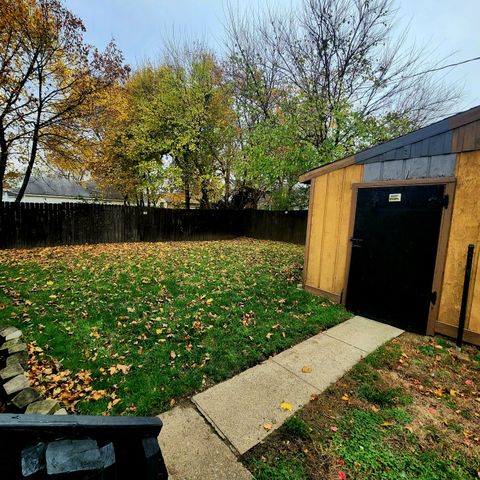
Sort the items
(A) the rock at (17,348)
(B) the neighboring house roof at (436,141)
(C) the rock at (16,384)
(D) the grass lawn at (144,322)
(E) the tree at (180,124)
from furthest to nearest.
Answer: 1. (E) the tree at (180,124)
2. (B) the neighboring house roof at (436,141)
3. (A) the rock at (17,348)
4. (D) the grass lawn at (144,322)
5. (C) the rock at (16,384)

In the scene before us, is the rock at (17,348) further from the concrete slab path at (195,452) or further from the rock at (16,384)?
the concrete slab path at (195,452)

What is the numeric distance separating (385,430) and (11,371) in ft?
11.2

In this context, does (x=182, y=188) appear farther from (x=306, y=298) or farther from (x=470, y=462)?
(x=470, y=462)

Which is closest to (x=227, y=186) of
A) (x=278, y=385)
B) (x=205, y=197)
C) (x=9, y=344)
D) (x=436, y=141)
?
(x=205, y=197)

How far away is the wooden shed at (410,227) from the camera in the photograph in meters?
3.31

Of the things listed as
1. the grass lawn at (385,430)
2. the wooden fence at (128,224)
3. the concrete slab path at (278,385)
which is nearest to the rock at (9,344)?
the concrete slab path at (278,385)

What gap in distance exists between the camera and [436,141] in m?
3.50

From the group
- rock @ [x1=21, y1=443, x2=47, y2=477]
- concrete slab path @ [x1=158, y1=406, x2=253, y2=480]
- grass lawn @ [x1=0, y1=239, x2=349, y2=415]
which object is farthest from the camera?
grass lawn @ [x1=0, y1=239, x2=349, y2=415]

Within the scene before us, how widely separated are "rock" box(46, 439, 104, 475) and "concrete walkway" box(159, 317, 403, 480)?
1066 millimetres

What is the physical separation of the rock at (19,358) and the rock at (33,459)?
240 centimetres

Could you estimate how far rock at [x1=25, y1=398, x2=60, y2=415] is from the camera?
2005mm

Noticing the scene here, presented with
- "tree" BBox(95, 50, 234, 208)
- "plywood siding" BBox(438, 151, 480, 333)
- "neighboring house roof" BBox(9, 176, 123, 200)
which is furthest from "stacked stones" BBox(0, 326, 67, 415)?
"neighboring house roof" BBox(9, 176, 123, 200)

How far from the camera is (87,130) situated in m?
10.8

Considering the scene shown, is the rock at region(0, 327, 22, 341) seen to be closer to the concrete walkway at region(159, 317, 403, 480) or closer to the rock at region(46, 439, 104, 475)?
the concrete walkway at region(159, 317, 403, 480)
